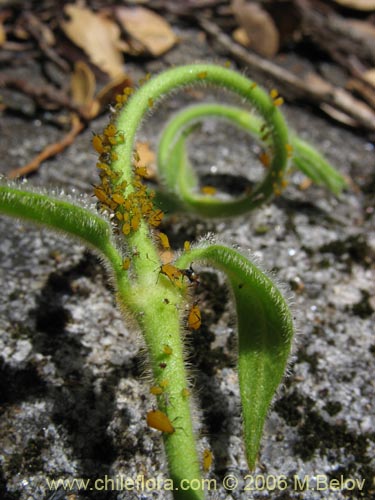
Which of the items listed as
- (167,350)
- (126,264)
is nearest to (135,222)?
(126,264)

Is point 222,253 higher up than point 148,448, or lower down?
higher up

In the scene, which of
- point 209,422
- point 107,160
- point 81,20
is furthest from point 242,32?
point 209,422

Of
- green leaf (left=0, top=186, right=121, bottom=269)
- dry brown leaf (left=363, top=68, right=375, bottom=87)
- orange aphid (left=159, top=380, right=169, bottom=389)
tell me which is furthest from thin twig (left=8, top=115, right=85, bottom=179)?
dry brown leaf (left=363, top=68, right=375, bottom=87)

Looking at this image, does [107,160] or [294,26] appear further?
[294,26]

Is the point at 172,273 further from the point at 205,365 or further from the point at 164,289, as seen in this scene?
the point at 205,365

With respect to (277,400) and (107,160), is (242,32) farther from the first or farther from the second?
(277,400)

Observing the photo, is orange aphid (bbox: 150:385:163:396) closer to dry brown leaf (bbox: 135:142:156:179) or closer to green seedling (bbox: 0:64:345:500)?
green seedling (bbox: 0:64:345:500)

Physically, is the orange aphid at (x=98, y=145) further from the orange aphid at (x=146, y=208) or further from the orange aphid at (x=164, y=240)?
the orange aphid at (x=164, y=240)
